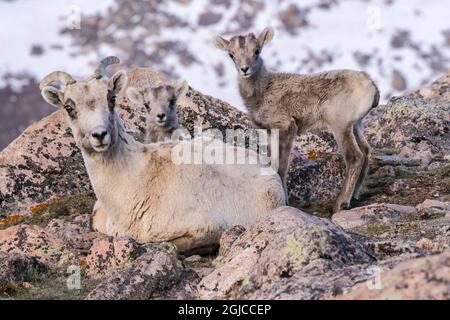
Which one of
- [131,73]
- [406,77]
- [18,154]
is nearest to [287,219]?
[18,154]

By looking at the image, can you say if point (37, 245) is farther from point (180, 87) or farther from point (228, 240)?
point (180, 87)

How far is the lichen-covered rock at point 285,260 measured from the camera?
8.55 m

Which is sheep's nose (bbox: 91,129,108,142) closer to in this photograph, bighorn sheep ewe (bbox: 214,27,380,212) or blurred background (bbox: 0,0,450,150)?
bighorn sheep ewe (bbox: 214,27,380,212)

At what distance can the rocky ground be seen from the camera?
26.1 feet

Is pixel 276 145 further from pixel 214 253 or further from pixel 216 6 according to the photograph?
pixel 216 6

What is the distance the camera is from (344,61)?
352 ft

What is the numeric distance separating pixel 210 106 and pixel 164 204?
893 cm

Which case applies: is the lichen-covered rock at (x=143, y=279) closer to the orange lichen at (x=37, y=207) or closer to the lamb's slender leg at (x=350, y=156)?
the lamb's slender leg at (x=350, y=156)

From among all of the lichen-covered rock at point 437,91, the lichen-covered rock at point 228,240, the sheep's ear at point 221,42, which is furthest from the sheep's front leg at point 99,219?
the lichen-covered rock at point 437,91

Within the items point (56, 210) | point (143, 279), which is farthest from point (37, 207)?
point (143, 279)

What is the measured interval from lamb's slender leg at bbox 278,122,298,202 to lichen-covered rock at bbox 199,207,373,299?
7.91 m

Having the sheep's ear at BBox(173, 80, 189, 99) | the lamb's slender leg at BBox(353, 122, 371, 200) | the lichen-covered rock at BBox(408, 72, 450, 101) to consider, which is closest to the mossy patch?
the sheep's ear at BBox(173, 80, 189, 99)

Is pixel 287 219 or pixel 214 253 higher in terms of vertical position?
pixel 287 219

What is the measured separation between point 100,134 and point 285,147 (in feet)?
20.8
